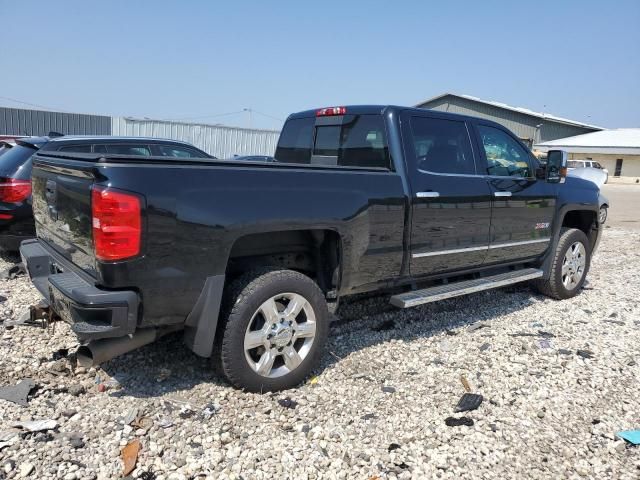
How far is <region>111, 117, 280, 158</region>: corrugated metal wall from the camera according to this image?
23.8 meters

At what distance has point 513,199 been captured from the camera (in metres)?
4.96

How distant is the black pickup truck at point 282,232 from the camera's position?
2807mm

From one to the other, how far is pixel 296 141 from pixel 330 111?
1.96 feet

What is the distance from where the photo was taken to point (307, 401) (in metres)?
3.41

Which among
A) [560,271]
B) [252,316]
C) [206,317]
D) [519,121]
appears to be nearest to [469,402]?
[252,316]

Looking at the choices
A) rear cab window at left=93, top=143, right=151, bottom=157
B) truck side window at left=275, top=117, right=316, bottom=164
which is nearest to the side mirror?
truck side window at left=275, top=117, right=316, bottom=164

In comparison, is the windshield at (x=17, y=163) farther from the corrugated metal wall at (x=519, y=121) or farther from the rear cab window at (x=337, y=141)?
the corrugated metal wall at (x=519, y=121)

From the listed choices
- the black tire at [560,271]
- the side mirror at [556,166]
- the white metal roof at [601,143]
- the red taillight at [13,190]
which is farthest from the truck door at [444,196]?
the white metal roof at [601,143]

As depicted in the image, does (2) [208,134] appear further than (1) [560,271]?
Yes

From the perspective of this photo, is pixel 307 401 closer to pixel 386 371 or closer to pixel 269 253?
pixel 386 371

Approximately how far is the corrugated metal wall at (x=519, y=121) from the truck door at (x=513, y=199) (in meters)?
43.4

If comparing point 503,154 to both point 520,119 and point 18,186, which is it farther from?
point 520,119

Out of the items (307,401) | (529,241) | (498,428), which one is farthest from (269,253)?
(529,241)

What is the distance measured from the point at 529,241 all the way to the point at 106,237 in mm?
4194
